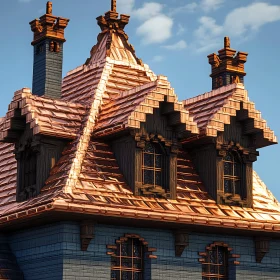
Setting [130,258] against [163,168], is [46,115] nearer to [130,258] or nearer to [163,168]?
[163,168]

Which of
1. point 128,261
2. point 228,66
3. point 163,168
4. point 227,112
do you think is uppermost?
point 228,66

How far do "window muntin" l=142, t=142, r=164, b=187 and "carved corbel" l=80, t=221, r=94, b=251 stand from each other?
9.93 feet

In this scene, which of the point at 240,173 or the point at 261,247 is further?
the point at 240,173

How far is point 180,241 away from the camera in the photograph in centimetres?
2762

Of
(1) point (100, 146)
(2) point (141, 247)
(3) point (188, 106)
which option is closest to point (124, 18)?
(3) point (188, 106)

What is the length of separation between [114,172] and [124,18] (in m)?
8.01

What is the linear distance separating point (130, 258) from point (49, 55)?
8245 millimetres

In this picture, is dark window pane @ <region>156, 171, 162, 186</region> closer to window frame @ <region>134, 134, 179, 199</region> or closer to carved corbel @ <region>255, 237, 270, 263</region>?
window frame @ <region>134, 134, 179, 199</region>

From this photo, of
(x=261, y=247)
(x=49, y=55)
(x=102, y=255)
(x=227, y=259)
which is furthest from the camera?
(x=49, y=55)

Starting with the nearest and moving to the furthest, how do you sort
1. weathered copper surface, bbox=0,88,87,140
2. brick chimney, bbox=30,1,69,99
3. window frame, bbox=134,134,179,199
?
window frame, bbox=134,134,179,199, weathered copper surface, bbox=0,88,87,140, brick chimney, bbox=30,1,69,99

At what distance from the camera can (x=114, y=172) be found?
28.1 m

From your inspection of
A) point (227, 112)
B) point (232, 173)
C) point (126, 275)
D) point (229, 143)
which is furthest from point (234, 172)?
point (126, 275)

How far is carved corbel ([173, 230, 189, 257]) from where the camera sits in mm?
27641

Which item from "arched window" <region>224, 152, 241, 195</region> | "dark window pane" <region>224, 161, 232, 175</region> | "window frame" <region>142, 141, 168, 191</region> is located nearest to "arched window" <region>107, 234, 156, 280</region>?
"window frame" <region>142, 141, 168, 191</region>
